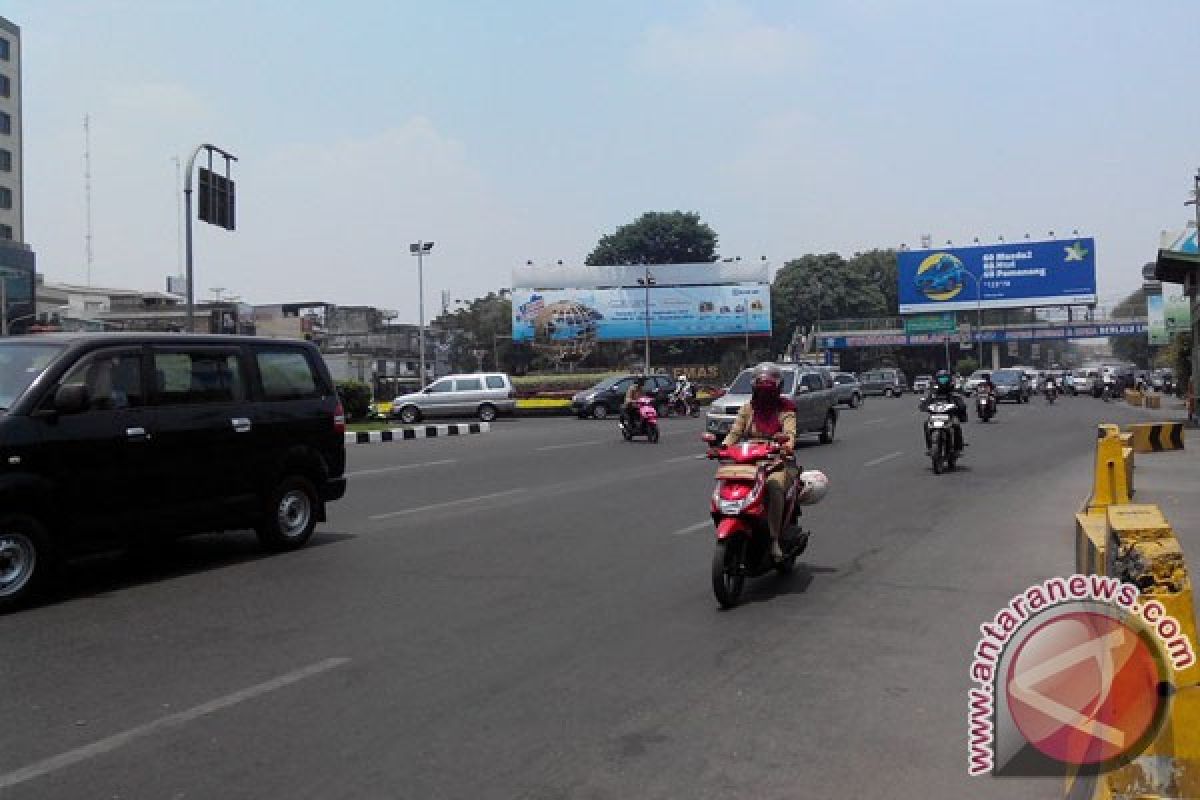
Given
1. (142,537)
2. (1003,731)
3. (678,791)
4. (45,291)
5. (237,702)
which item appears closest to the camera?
(1003,731)

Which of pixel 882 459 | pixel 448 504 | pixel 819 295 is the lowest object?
pixel 448 504

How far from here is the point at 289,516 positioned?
952 cm

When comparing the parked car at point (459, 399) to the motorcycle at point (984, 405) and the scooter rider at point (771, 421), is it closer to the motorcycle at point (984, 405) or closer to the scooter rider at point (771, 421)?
the motorcycle at point (984, 405)

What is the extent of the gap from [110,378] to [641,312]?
207 feet

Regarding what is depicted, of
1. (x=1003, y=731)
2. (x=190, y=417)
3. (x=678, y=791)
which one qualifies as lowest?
(x=678, y=791)

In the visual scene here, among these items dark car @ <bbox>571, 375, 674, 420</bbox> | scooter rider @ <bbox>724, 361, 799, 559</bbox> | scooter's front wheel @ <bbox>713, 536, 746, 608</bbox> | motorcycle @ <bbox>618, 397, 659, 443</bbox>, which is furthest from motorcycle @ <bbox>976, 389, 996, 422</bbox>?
scooter's front wheel @ <bbox>713, 536, 746, 608</bbox>

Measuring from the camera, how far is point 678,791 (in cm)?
393

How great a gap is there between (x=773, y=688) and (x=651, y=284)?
65309 millimetres

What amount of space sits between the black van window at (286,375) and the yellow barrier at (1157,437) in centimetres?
1522

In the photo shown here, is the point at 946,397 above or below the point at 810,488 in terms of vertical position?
above

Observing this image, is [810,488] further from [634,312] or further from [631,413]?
[634,312]

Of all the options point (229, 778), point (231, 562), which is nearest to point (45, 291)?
point (231, 562)

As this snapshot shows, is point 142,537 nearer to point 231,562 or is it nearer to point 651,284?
point 231,562

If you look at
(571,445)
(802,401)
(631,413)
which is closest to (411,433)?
(571,445)
